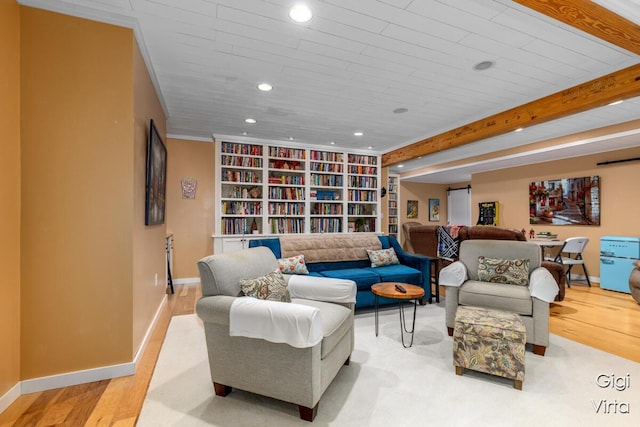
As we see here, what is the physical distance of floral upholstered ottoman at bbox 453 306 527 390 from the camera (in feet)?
6.51

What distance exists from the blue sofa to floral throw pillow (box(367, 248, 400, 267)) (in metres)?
0.06

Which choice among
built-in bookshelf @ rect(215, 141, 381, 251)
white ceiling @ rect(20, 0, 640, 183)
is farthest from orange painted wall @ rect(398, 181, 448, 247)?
white ceiling @ rect(20, 0, 640, 183)

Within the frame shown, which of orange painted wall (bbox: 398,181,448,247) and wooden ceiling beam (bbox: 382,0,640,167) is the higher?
wooden ceiling beam (bbox: 382,0,640,167)

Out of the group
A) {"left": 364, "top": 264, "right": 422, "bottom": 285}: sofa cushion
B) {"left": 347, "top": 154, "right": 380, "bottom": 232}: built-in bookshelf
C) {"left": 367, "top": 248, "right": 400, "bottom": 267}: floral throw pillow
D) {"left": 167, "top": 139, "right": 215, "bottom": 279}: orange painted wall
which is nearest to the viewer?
{"left": 364, "top": 264, "right": 422, "bottom": 285}: sofa cushion

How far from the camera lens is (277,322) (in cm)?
164

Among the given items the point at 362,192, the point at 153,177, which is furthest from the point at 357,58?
the point at 362,192

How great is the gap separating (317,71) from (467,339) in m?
2.59

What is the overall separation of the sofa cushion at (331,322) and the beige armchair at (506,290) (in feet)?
4.32

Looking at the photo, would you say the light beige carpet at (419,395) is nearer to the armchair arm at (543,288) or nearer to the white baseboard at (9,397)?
the armchair arm at (543,288)

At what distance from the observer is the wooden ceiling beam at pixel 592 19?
175 centimetres

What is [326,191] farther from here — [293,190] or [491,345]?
[491,345]

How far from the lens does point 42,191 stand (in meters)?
1.94

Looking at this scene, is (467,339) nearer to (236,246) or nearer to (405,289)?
(405,289)

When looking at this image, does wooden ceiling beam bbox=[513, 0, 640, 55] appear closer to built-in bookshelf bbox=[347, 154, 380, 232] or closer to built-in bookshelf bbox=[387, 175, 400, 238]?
built-in bookshelf bbox=[347, 154, 380, 232]
